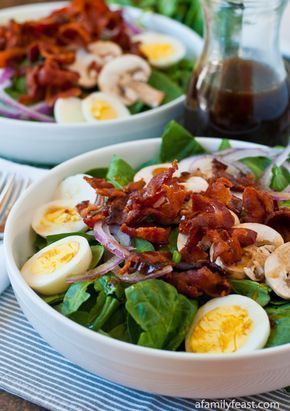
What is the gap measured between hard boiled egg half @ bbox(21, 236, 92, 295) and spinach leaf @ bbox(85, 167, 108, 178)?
425 millimetres

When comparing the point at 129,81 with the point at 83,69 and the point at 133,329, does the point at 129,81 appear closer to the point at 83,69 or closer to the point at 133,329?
the point at 83,69

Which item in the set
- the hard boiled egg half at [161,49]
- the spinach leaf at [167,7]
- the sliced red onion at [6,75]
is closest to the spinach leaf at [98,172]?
the sliced red onion at [6,75]

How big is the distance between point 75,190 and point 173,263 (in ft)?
1.85

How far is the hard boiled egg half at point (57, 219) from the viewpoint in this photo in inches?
74.5

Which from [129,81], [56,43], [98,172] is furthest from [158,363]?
[56,43]

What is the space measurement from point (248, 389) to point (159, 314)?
0.26 metres

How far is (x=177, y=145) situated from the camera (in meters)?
2.26

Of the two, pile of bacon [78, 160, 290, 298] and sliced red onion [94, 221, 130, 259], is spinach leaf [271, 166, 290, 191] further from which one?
sliced red onion [94, 221, 130, 259]

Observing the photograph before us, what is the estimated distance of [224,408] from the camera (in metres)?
1.57

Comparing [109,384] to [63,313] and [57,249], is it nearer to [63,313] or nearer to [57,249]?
[63,313]

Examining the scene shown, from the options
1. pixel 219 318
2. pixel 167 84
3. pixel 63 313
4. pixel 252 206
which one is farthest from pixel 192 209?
pixel 167 84

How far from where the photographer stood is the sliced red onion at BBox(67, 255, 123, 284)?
5.44 ft

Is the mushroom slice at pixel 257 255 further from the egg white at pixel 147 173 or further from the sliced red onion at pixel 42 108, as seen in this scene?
the sliced red onion at pixel 42 108

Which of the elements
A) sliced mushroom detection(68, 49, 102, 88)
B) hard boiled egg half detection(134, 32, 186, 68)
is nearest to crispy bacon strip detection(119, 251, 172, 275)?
sliced mushroom detection(68, 49, 102, 88)
